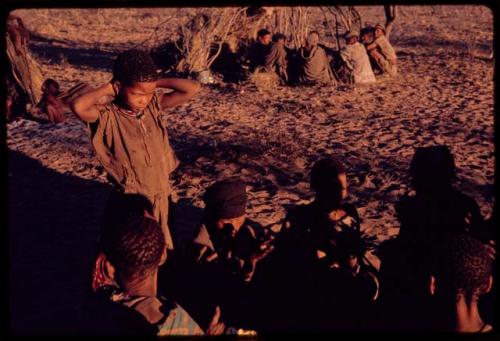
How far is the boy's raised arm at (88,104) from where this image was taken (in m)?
2.61

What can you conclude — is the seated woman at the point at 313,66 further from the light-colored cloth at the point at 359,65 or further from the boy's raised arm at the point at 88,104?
the boy's raised arm at the point at 88,104

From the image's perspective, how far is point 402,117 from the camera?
7832 millimetres

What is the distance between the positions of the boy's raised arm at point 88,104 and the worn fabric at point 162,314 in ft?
3.70

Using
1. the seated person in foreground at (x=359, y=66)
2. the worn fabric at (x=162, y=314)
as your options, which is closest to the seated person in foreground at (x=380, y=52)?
the seated person in foreground at (x=359, y=66)

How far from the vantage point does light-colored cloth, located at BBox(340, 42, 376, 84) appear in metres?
9.85

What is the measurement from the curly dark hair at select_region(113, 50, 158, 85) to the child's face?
35 millimetres

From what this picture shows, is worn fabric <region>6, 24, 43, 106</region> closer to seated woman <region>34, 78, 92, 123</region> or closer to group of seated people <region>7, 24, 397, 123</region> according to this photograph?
seated woman <region>34, 78, 92, 123</region>

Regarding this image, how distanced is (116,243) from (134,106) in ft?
3.58

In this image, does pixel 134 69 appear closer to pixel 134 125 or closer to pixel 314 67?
Result: pixel 134 125

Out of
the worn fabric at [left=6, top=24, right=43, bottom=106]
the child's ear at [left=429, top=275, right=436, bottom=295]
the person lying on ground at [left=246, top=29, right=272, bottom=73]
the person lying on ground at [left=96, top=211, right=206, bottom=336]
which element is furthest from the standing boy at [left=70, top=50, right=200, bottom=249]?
the person lying on ground at [left=246, top=29, right=272, bottom=73]

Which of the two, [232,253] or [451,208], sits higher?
[451,208]

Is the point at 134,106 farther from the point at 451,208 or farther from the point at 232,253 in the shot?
the point at 451,208

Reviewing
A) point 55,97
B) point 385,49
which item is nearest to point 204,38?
point 385,49

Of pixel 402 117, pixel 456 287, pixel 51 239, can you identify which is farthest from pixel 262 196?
pixel 402 117
